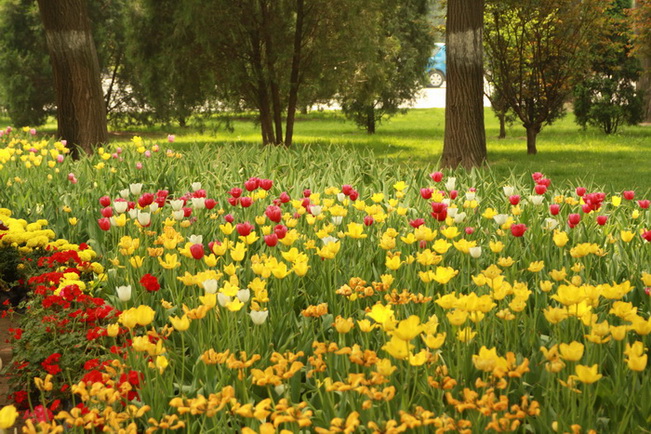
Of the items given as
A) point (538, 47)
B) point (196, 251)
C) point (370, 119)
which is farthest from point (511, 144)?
point (196, 251)

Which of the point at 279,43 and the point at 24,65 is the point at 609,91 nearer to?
the point at 279,43

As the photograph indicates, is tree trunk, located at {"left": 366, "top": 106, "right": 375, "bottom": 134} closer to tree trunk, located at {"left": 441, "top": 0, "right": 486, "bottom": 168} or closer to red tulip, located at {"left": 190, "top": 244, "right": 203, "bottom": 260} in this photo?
tree trunk, located at {"left": 441, "top": 0, "right": 486, "bottom": 168}

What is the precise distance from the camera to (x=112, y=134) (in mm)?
21328

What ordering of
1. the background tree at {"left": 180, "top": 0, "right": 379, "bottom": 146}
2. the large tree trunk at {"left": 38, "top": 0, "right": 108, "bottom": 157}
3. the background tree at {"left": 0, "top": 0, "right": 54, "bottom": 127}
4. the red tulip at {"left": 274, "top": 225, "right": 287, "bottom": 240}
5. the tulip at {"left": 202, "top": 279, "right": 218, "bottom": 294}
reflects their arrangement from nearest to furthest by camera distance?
the tulip at {"left": 202, "top": 279, "right": 218, "bottom": 294} < the red tulip at {"left": 274, "top": 225, "right": 287, "bottom": 240} < the large tree trunk at {"left": 38, "top": 0, "right": 108, "bottom": 157} < the background tree at {"left": 180, "top": 0, "right": 379, "bottom": 146} < the background tree at {"left": 0, "top": 0, "right": 54, "bottom": 127}

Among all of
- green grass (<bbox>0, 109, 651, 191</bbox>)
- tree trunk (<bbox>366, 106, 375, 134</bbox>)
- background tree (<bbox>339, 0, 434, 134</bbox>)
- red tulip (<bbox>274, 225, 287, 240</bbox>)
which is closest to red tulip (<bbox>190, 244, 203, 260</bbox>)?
red tulip (<bbox>274, 225, 287, 240</bbox>)

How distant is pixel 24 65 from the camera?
19.8 m

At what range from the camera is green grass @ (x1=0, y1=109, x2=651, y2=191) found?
11.3m

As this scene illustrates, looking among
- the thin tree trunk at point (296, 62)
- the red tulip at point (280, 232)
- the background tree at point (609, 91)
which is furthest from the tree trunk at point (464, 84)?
the background tree at point (609, 91)

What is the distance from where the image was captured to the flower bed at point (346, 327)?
2119 millimetres

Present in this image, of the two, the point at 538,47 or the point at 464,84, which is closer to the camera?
the point at 464,84

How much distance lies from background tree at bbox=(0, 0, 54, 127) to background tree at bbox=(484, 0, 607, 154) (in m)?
11.5

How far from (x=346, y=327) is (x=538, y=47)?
12767 mm

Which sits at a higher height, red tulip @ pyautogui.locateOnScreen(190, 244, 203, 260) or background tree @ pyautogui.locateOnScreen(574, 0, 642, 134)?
background tree @ pyautogui.locateOnScreen(574, 0, 642, 134)

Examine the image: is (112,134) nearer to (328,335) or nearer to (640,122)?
(640,122)
